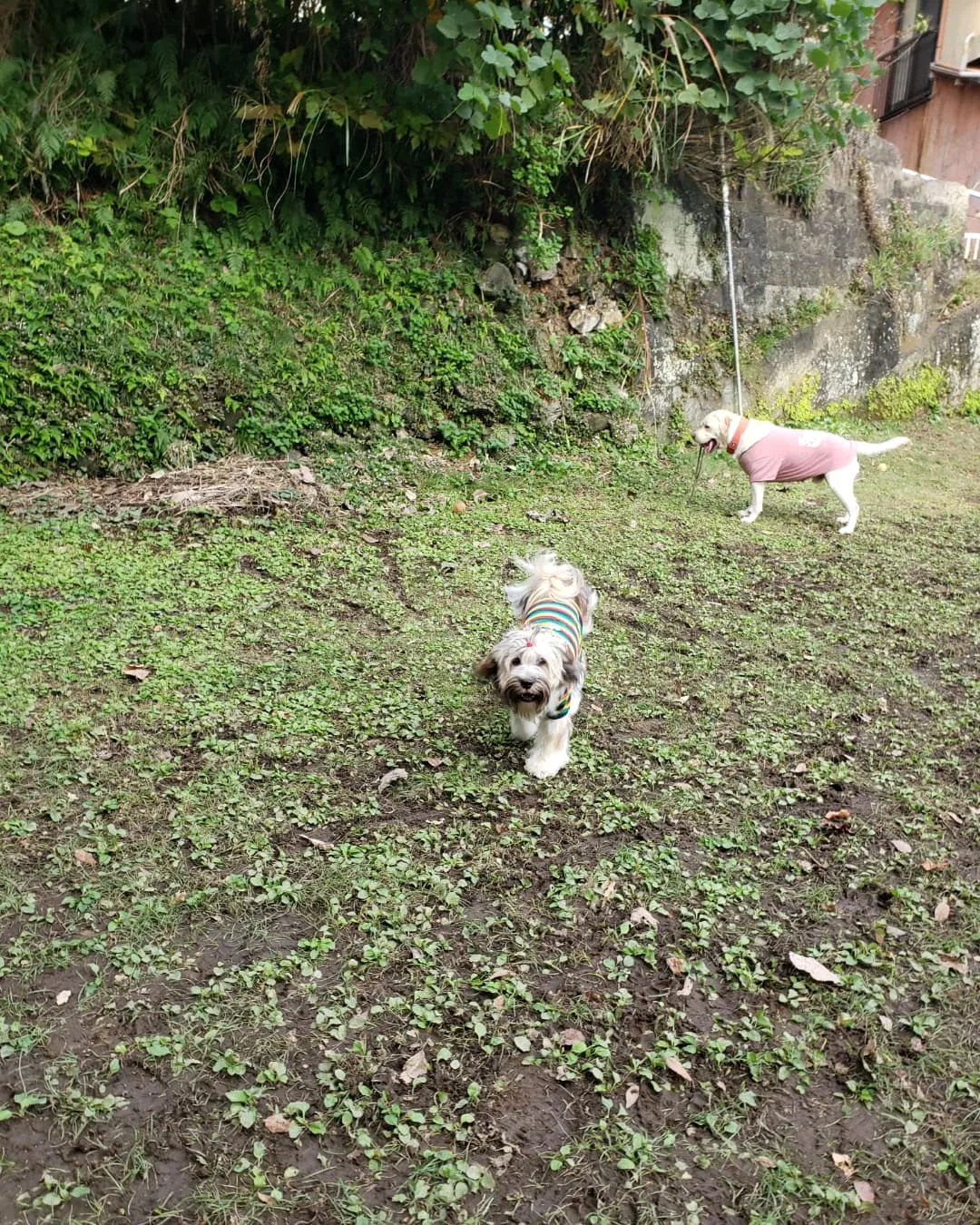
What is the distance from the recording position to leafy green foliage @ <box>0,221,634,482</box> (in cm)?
718

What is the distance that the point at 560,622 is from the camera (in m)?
4.37

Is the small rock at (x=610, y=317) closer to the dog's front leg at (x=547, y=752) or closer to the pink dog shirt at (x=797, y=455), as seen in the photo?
the pink dog shirt at (x=797, y=455)

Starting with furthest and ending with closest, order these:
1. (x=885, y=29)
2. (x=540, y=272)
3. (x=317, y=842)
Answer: (x=885, y=29) < (x=540, y=272) < (x=317, y=842)

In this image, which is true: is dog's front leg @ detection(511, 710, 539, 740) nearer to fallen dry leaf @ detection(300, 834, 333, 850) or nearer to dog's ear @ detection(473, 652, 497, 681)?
dog's ear @ detection(473, 652, 497, 681)

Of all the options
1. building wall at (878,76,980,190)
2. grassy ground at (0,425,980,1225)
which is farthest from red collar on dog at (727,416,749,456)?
building wall at (878,76,980,190)

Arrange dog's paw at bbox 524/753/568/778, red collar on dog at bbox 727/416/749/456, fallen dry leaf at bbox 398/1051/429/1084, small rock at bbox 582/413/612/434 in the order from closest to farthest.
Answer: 1. fallen dry leaf at bbox 398/1051/429/1084
2. dog's paw at bbox 524/753/568/778
3. red collar on dog at bbox 727/416/749/456
4. small rock at bbox 582/413/612/434

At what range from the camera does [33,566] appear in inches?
241

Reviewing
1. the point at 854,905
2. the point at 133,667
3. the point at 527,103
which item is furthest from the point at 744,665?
the point at 527,103

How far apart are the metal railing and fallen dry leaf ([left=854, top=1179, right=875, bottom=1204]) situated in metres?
20.4

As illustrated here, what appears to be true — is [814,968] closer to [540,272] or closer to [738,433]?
[738,433]

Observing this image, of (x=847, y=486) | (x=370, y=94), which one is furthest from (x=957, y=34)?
(x=370, y=94)

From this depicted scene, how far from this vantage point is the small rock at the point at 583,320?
10.0m

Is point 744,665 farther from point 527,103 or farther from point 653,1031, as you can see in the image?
point 527,103

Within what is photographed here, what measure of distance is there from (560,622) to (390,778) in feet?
3.63
